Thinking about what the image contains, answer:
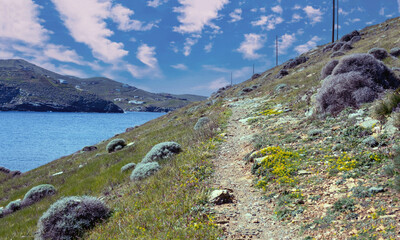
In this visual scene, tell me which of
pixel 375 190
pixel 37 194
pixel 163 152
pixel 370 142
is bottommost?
pixel 37 194

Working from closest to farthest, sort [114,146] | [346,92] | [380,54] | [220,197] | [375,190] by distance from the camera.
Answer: [375,190], [220,197], [346,92], [380,54], [114,146]

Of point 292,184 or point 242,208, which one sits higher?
point 292,184

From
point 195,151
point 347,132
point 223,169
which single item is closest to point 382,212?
point 347,132

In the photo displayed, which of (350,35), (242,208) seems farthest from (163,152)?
(350,35)

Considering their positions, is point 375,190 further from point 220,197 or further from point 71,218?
point 71,218

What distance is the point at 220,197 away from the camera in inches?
246

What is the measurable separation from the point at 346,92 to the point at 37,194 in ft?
57.8

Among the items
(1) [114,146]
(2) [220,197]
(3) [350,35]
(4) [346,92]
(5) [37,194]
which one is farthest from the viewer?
(3) [350,35]

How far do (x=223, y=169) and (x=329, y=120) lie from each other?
199 inches

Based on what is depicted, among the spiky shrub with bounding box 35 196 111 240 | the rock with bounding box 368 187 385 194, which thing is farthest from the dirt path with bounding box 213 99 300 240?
the spiky shrub with bounding box 35 196 111 240

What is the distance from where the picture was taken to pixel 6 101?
186 metres

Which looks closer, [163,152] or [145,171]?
[145,171]

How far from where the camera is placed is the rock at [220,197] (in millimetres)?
6199

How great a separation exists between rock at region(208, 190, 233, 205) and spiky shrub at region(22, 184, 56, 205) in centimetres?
1191
